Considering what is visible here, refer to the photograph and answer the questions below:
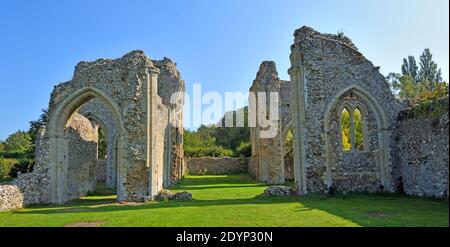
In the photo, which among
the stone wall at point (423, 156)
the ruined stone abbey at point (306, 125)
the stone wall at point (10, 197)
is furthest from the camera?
the ruined stone abbey at point (306, 125)

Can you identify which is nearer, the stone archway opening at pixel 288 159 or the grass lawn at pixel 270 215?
the grass lawn at pixel 270 215

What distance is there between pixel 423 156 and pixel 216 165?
28006mm

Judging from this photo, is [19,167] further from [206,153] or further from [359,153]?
[359,153]

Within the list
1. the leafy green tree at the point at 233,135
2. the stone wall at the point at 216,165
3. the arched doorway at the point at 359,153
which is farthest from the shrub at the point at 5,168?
the leafy green tree at the point at 233,135

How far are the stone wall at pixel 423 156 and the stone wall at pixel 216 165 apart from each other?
84.3ft

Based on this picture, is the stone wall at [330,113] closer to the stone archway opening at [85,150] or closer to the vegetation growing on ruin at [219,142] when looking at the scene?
the stone archway opening at [85,150]

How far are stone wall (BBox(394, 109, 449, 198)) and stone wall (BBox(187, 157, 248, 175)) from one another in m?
25.7

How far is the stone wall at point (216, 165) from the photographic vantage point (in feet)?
137

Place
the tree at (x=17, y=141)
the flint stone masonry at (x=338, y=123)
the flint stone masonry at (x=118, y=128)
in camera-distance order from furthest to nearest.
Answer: the tree at (x=17, y=141) < the flint stone masonry at (x=118, y=128) < the flint stone masonry at (x=338, y=123)

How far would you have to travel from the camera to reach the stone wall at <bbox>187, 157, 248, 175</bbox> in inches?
1640

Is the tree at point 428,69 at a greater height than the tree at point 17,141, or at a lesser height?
greater

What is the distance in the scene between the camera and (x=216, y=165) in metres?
41.7

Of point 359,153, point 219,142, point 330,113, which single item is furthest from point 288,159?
point 219,142

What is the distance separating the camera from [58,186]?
17.5 m
